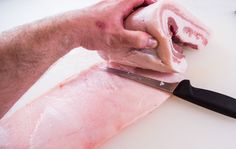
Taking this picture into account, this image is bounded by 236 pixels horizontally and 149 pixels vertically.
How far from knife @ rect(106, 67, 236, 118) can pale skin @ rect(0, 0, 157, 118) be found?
133 mm

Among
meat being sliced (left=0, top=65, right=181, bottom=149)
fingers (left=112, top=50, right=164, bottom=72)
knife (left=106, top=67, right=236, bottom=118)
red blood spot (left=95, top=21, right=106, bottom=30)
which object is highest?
red blood spot (left=95, top=21, right=106, bottom=30)

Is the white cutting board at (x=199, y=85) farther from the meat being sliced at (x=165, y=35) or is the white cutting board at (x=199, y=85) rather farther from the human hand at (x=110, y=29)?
the human hand at (x=110, y=29)

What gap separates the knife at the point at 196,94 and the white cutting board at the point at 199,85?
0.02 meters

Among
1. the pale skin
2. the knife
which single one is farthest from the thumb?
the knife

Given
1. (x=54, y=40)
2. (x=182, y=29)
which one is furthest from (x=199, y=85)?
(x=54, y=40)

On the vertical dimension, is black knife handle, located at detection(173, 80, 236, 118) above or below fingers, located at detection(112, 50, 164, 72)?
below

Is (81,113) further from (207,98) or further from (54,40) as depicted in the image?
(207,98)

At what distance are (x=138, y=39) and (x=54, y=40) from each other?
0.27m

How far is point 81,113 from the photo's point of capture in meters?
0.99

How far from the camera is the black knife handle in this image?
0.93 metres

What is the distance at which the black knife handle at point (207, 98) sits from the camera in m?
0.93

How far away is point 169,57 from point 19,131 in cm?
55

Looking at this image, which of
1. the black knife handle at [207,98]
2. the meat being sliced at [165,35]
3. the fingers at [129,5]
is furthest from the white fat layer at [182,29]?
the black knife handle at [207,98]

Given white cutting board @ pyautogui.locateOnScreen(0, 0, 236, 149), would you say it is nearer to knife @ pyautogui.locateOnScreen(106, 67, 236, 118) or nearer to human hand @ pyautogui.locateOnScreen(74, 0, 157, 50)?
knife @ pyautogui.locateOnScreen(106, 67, 236, 118)
